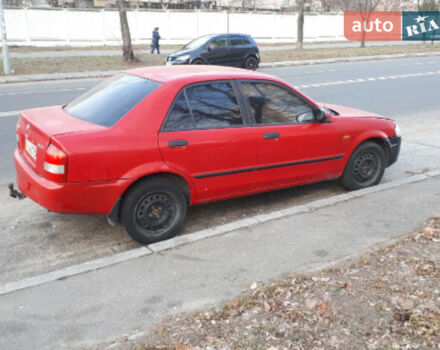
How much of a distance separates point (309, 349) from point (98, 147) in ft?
7.98

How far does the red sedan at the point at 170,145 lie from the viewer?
173 inches

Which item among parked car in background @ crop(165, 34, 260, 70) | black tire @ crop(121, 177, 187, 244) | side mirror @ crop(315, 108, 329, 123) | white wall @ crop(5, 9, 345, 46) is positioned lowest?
black tire @ crop(121, 177, 187, 244)

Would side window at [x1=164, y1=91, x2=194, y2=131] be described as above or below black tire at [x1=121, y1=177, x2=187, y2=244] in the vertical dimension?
above

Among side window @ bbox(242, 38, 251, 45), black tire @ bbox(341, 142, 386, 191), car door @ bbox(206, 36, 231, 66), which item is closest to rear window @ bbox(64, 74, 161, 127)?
black tire @ bbox(341, 142, 386, 191)

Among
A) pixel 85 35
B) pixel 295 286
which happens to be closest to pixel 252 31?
pixel 85 35

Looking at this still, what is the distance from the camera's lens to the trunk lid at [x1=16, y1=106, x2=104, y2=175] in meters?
4.46

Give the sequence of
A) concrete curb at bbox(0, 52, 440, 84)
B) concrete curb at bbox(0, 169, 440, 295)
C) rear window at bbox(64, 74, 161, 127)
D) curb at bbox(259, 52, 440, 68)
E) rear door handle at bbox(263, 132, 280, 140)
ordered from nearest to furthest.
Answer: concrete curb at bbox(0, 169, 440, 295) → rear window at bbox(64, 74, 161, 127) → rear door handle at bbox(263, 132, 280, 140) → concrete curb at bbox(0, 52, 440, 84) → curb at bbox(259, 52, 440, 68)

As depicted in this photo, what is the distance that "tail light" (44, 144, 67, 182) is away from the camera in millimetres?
4238

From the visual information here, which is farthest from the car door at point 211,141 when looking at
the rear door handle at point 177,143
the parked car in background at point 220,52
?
the parked car in background at point 220,52

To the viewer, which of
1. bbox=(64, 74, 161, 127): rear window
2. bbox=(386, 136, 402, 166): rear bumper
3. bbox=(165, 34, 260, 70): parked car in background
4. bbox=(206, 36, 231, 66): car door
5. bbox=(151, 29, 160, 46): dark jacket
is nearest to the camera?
bbox=(64, 74, 161, 127): rear window

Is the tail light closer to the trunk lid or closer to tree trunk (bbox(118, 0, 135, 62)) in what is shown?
the trunk lid

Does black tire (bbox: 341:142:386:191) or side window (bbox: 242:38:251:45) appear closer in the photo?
black tire (bbox: 341:142:386:191)

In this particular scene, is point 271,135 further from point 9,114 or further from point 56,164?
point 9,114

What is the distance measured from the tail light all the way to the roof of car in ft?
4.19
